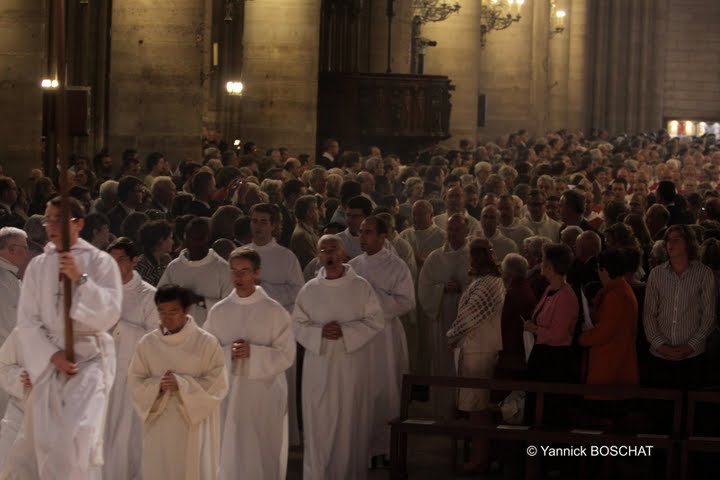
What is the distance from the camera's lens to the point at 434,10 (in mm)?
32188

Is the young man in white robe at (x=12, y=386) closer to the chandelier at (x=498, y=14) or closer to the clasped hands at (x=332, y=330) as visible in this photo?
the clasped hands at (x=332, y=330)

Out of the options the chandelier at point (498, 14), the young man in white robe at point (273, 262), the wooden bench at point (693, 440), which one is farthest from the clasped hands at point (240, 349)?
the chandelier at point (498, 14)

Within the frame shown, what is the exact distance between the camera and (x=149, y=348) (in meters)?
11.0

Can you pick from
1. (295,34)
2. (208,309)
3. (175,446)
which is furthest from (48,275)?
(295,34)

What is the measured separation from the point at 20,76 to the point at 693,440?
10.4 metres

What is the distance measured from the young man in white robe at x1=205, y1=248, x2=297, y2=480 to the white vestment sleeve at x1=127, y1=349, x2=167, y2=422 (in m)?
0.96

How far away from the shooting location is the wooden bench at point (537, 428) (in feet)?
40.0

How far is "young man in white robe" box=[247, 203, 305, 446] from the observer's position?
46.0ft

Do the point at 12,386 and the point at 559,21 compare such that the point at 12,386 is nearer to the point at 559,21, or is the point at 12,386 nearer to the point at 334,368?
the point at 334,368

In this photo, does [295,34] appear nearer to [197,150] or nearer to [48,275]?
[197,150]

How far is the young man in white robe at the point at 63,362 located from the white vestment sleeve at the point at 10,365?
0.26 m

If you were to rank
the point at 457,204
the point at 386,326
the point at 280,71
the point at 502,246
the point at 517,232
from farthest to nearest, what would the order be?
the point at 280,71, the point at 457,204, the point at 517,232, the point at 502,246, the point at 386,326

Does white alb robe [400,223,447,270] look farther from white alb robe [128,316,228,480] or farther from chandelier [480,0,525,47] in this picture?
chandelier [480,0,525,47]

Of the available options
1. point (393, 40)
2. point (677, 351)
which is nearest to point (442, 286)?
point (677, 351)
